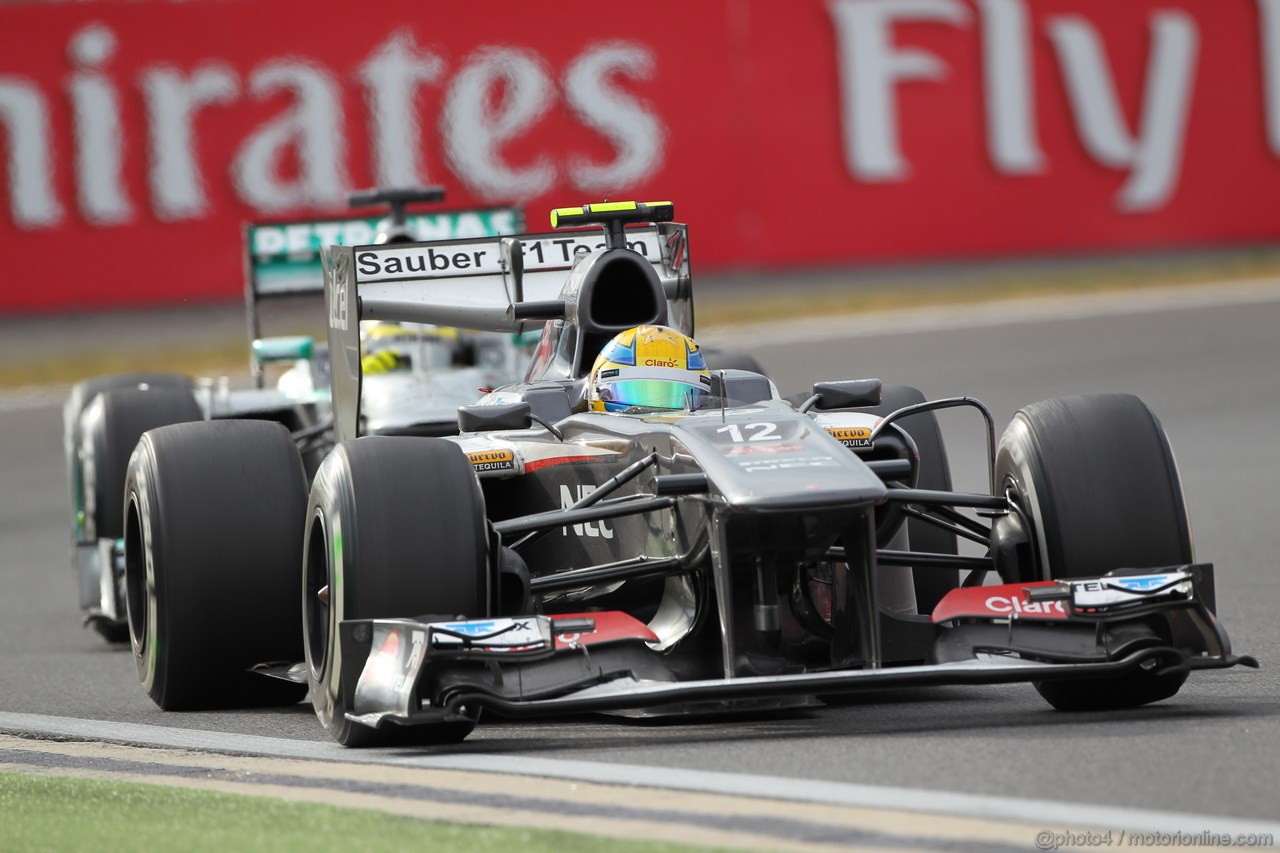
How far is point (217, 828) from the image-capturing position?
590 cm

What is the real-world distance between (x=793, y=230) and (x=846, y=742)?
1703cm

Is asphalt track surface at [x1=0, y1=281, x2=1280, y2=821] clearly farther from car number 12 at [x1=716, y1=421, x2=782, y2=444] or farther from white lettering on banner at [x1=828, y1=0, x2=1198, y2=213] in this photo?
white lettering on banner at [x1=828, y1=0, x2=1198, y2=213]

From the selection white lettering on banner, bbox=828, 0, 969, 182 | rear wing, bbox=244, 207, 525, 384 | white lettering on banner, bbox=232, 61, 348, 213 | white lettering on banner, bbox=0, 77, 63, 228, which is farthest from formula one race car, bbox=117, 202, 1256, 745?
white lettering on banner, bbox=828, 0, 969, 182

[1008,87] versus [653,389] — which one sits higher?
[1008,87]

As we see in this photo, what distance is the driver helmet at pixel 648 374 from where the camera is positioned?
8.31 metres

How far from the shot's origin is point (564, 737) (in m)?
7.30

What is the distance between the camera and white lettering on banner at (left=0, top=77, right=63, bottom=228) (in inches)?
840

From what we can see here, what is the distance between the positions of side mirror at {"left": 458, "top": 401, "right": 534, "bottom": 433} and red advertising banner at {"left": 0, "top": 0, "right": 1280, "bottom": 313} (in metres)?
14.4

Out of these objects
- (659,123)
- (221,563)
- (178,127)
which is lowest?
(221,563)

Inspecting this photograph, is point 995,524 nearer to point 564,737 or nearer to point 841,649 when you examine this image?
point 841,649

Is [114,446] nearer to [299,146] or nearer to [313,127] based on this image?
[299,146]

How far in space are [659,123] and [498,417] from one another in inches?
604

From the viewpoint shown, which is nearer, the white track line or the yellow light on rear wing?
the white track line

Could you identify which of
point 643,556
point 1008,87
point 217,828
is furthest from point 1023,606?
point 1008,87
